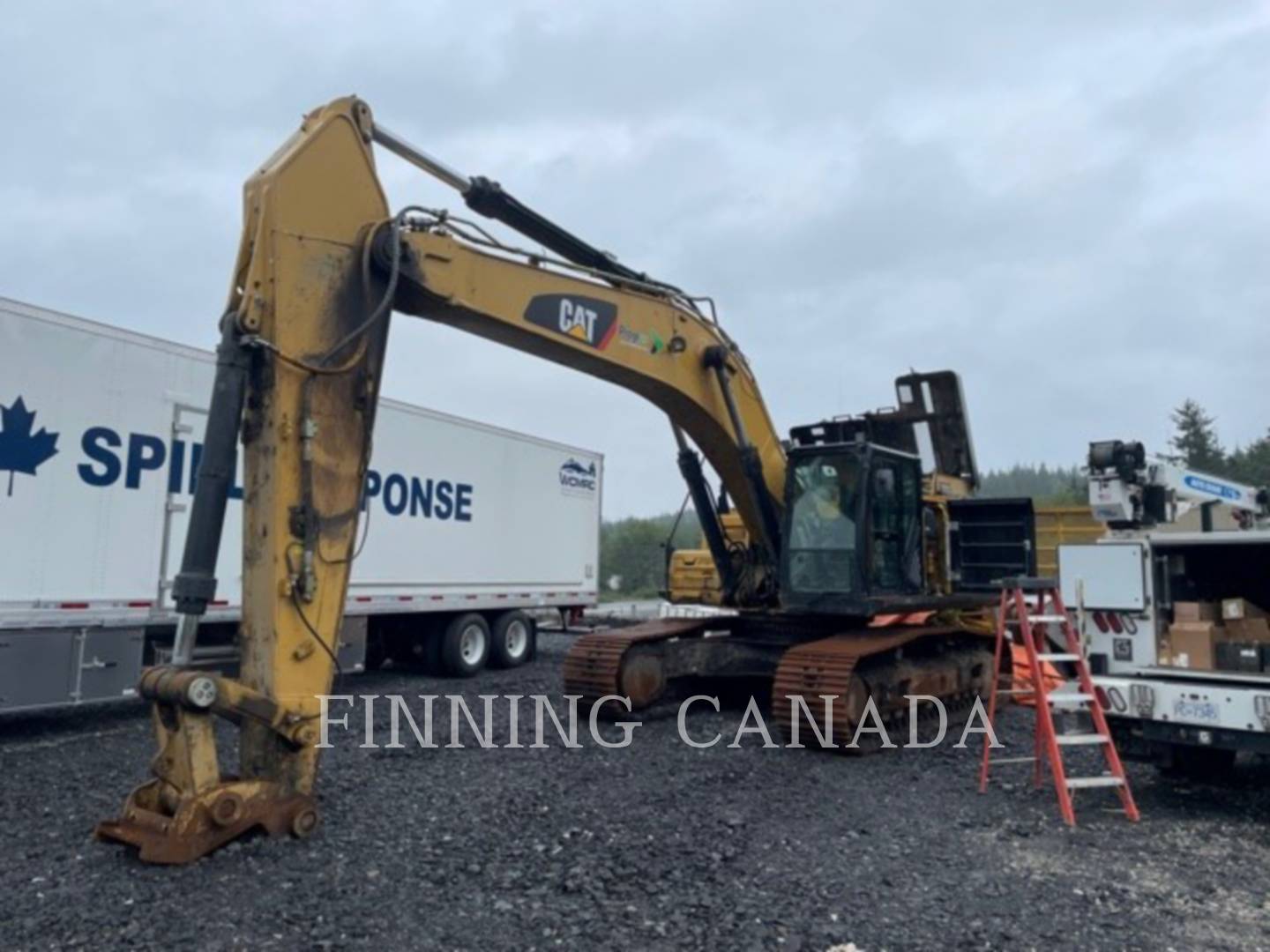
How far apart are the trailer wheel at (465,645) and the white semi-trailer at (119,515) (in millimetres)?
45

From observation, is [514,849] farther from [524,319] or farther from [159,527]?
[159,527]

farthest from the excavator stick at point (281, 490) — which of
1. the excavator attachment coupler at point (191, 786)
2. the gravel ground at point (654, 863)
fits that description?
the gravel ground at point (654, 863)

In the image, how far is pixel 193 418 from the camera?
902cm

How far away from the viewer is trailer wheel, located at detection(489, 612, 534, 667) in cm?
1310

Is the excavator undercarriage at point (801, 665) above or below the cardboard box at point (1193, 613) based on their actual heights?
below

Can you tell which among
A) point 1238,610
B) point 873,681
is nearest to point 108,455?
point 873,681

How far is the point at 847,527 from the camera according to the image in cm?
821

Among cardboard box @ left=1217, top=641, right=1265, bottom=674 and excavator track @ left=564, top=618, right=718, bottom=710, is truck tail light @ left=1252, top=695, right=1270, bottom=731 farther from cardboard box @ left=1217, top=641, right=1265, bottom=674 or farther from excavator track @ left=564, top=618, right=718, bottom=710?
excavator track @ left=564, top=618, right=718, bottom=710

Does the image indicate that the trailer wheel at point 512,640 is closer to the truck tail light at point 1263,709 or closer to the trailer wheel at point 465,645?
the trailer wheel at point 465,645

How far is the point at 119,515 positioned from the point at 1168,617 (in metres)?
8.14

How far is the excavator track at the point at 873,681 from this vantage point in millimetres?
7410

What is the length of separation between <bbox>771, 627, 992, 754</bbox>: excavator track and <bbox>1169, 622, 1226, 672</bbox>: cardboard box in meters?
2.18

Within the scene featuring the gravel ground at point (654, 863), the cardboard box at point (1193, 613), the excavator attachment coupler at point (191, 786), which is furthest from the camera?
the cardboard box at point (1193, 613)

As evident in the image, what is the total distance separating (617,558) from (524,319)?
52.3 m
